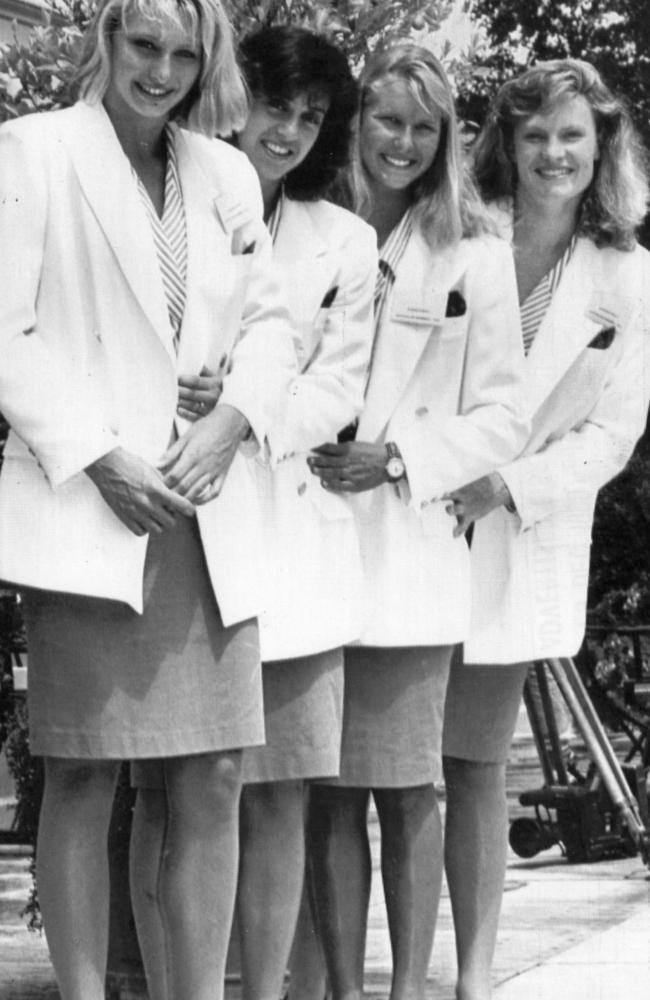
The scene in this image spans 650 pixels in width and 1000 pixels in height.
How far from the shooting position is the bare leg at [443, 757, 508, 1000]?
537cm

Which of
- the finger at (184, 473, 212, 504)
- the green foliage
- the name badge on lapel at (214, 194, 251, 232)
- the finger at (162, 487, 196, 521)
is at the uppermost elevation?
the green foliage

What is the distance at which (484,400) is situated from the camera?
525cm

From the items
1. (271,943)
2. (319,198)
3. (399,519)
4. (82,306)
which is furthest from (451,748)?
(82,306)

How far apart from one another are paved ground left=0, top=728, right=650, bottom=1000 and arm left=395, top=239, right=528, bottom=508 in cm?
138

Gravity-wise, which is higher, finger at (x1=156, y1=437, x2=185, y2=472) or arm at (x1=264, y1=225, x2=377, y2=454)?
arm at (x1=264, y1=225, x2=377, y2=454)

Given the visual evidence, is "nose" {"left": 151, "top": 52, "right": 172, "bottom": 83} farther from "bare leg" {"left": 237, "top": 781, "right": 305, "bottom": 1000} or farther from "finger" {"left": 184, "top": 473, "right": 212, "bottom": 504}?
"bare leg" {"left": 237, "top": 781, "right": 305, "bottom": 1000}

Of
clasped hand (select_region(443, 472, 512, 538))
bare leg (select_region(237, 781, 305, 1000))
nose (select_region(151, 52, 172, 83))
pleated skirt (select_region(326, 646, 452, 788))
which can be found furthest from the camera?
clasped hand (select_region(443, 472, 512, 538))

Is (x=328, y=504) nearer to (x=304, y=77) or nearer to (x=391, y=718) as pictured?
(x=391, y=718)

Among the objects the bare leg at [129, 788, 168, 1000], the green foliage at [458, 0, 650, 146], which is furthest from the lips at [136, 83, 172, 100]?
the green foliage at [458, 0, 650, 146]

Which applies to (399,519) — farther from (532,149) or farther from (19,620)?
(19,620)

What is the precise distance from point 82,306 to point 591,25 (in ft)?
22.7

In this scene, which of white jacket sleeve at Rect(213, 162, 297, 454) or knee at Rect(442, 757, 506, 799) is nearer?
white jacket sleeve at Rect(213, 162, 297, 454)

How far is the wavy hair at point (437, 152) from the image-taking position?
16.9 feet

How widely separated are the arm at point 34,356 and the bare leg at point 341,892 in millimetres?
1272
